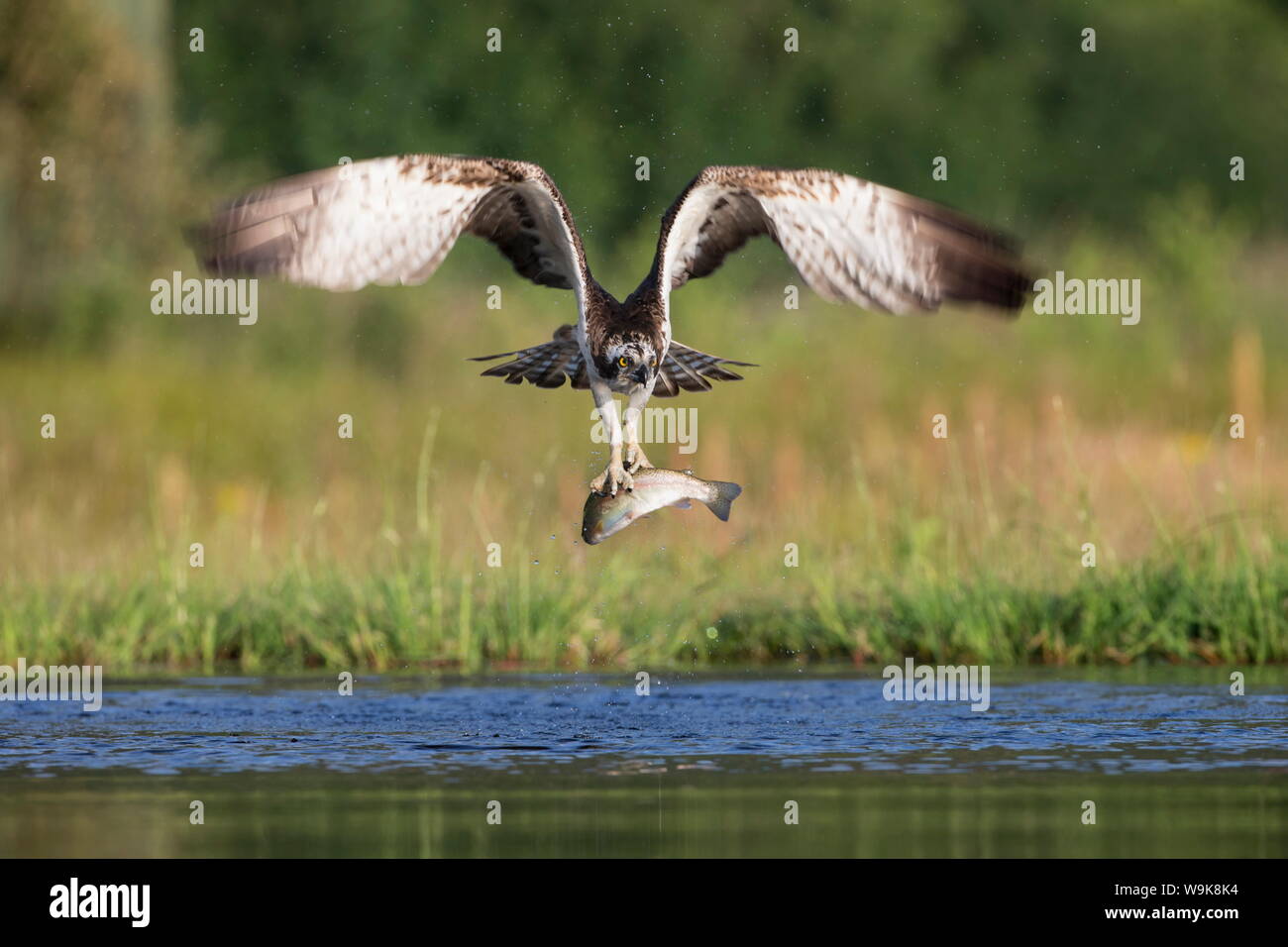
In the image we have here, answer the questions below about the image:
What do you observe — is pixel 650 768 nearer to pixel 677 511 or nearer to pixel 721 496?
pixel 721 496

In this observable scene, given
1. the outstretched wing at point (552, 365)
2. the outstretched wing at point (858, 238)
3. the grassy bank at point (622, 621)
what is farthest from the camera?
the grassy bank at point (622, 621)

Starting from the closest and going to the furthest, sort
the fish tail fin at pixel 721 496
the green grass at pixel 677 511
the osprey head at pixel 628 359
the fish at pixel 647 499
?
the fish at pixel 647 499
the fish tail fin at pixel 721 496
the osprey head at pixel 628 359
the green grass at pixel 677 511

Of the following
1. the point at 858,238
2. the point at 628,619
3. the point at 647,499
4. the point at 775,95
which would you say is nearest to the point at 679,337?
the point at 628,619

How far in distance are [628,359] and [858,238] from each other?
1.16m

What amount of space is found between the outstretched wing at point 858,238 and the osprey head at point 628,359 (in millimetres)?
415

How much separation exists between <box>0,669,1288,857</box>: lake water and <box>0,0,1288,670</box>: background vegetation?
86cm

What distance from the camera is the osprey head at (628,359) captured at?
916 centimetres

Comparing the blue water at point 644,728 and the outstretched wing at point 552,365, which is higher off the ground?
the outstretched wing at point 552,365

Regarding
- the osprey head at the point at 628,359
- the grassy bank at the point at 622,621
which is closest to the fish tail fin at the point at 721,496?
the osprey head at the point at 628,359

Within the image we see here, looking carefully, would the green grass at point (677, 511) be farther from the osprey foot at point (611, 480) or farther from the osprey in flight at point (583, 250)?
the osprey foot at point (611, 480)

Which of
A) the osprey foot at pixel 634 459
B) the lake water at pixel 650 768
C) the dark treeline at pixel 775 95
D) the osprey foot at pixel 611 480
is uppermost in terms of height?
the dark treeline at pixel 775 95

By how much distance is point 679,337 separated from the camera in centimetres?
1820

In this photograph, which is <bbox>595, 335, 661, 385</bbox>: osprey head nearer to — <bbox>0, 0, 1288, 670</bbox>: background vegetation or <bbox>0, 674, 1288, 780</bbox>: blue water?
<bbox>0, 674, 1288, 780</bbox>: blue water
